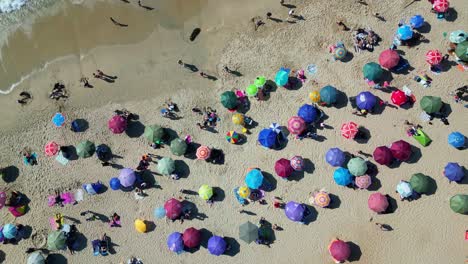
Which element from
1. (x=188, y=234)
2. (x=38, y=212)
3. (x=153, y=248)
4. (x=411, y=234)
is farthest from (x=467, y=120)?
(x=38, y=212)

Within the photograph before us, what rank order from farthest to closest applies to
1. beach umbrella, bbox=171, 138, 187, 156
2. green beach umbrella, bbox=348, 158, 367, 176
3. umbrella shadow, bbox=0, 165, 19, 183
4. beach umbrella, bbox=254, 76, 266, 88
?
umbrella shadow, bbox=0, 165, 19, 183, beach umbrella, bbox=254, 76, 266, 88, beach umbrella, bbox=171, 138, 187, 156, green beach umbrella, bbox=348, 158, 367, 176

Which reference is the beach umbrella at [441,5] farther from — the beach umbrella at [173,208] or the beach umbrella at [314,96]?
the beach umbrella at [173,208]

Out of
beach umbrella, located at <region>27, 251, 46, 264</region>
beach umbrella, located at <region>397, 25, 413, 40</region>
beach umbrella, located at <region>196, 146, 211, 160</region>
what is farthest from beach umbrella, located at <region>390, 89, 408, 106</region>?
beach umbrella, located at <region>27, 251, 46, 264</region>

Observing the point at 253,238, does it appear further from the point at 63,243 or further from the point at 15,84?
the point at 15,84

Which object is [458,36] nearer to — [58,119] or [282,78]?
[282,78]

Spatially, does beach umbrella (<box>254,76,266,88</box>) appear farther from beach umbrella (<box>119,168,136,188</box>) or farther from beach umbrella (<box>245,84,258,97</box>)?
beach umbrella (<box>119,168,136,188</box>)

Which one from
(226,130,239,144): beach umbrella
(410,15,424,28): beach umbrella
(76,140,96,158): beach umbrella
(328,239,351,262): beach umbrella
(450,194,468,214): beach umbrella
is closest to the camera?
(450,194,468,214): beach umbrella
